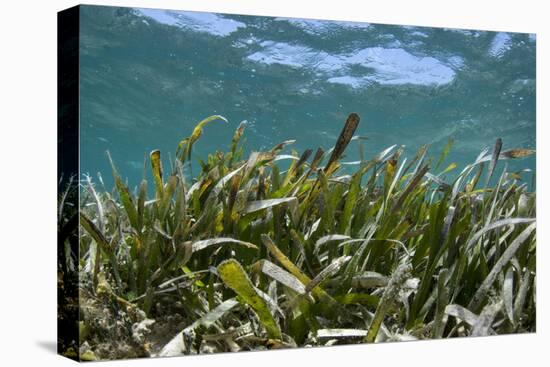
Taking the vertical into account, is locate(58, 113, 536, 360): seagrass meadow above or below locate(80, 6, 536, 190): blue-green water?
below

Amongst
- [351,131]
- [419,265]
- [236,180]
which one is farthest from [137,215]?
[419,265]

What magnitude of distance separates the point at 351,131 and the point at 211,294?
1.08 m

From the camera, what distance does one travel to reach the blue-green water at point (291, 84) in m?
3.49

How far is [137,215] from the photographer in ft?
11.6

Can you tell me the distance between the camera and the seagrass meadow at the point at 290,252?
3443 mm

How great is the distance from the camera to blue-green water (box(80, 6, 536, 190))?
11.5 feet

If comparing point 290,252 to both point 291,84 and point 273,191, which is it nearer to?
point 273,191

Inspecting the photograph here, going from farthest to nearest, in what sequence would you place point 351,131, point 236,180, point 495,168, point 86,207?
point 495,168
point 351,131
point 236,180
point 86,207

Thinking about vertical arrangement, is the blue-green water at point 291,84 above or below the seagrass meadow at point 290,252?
above

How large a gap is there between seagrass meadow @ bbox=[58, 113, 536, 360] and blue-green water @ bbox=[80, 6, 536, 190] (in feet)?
0.23

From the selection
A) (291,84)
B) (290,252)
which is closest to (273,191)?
(290,252)

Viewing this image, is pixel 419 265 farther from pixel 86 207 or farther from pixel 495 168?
pixel 86 207

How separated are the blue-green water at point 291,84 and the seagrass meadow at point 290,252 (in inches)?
2.8

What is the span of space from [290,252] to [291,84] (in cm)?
82
